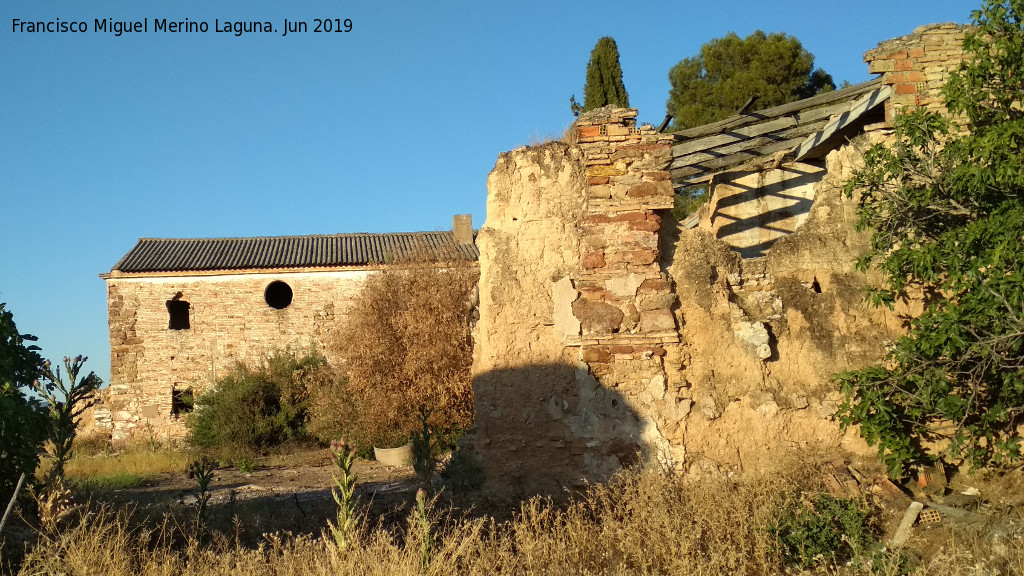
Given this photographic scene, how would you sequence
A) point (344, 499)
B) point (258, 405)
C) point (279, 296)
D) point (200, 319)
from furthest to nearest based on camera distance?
point (279, 296)
point (200, 319)
point (258, 405)
point (344, 499)

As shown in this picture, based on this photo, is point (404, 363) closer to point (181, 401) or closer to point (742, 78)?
point (181, 401)

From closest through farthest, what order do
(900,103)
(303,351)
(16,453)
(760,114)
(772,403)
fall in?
1. (16,453)
2. (772,403)
3. (900,103)
4. (760,114)
5. (303,351)

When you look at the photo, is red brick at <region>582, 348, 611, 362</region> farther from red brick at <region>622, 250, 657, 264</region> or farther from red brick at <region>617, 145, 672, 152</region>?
red brick at <region>617, 145, 672, 152</region>

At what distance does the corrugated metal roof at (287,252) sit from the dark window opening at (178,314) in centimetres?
105

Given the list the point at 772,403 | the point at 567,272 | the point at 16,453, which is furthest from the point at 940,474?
the point at 16,453

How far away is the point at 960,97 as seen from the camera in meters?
5.46

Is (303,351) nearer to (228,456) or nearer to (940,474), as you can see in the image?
(228,456)

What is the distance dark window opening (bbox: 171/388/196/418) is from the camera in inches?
739

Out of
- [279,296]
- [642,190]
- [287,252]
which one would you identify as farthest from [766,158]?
[279,296]

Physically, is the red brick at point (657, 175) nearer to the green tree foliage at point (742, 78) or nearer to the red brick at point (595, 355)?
the red brick at point (595, 355)

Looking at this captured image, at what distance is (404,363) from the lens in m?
16.1

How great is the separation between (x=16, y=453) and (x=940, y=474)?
6473 millimetres

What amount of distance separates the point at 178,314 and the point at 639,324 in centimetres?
1675

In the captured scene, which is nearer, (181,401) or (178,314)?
(181,401)
